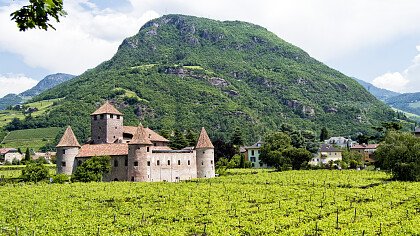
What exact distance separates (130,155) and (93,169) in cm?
577

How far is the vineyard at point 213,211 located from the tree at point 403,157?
Result: 32.5ft

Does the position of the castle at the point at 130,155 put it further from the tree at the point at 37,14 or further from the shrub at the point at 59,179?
the tree at the point at 37,14

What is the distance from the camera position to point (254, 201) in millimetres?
35188

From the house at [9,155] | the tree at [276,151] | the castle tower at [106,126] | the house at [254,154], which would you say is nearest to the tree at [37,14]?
the castle tower at [106,126]

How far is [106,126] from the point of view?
240 ft

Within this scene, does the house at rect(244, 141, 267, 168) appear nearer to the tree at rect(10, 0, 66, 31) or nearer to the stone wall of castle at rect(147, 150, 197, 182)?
the stone wall of castle at rect(147, 150, 197, 182)

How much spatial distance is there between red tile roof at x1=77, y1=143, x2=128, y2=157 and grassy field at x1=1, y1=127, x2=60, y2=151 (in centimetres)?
10078

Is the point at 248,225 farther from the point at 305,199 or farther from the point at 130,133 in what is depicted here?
the point at 130,133

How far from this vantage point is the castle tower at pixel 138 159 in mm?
60531

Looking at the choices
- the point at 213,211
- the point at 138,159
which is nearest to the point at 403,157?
the point at 213,211

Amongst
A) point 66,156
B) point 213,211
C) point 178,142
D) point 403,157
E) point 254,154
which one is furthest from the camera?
point 254,154

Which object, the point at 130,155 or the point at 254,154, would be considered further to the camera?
the point at 254,154

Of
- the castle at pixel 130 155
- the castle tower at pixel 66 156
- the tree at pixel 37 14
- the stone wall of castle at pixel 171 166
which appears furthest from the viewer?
the castle tower at pixel 66 156

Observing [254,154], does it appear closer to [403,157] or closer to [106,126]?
[106,126]
